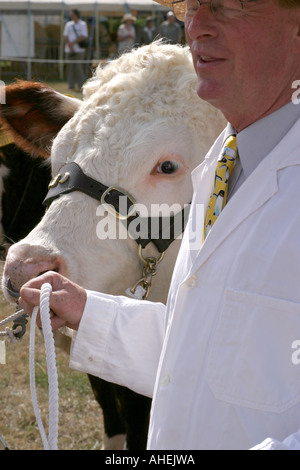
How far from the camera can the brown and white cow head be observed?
8.80 feet

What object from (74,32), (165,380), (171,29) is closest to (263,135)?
(165,380)

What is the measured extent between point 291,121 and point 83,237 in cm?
122

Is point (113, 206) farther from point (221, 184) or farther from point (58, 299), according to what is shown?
point (221, 184)

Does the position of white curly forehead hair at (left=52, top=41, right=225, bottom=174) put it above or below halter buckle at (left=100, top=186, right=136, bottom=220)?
above

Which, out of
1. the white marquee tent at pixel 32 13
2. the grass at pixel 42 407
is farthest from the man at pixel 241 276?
the white marquee tent at pixel 32 13

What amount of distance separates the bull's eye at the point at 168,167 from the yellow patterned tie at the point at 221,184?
2.64 ft

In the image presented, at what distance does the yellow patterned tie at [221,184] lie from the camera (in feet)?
5.94

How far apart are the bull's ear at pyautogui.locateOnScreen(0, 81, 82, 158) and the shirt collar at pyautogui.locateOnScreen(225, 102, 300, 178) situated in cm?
190

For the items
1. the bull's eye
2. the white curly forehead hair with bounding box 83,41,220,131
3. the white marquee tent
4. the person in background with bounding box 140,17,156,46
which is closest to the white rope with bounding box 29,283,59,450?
the bull's eye

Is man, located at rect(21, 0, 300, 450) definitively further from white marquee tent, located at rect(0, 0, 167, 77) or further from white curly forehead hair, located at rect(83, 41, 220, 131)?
white marquee tent, located at rect(0, 0, 167, 77)

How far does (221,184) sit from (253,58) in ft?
1.16

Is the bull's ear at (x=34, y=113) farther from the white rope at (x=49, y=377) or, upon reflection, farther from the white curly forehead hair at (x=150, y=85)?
the white rope at (x=49, y=377)

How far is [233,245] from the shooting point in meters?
1.66

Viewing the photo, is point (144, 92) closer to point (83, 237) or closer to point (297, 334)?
point (83, 237)
